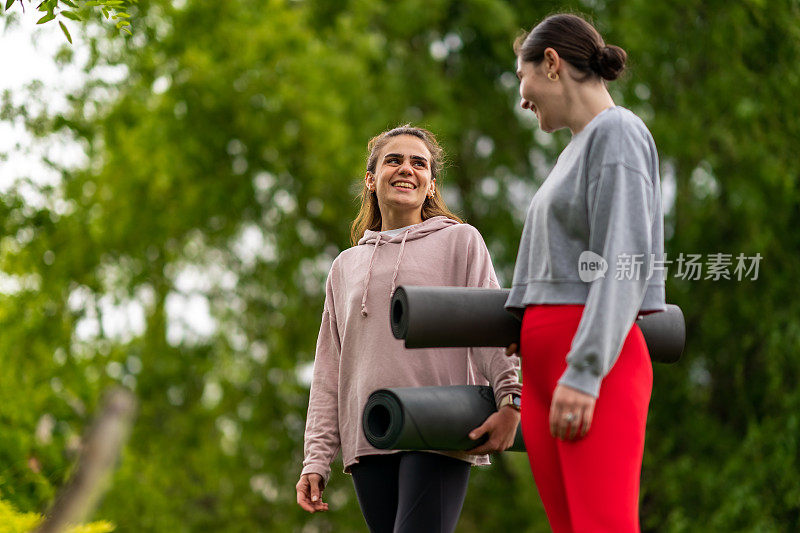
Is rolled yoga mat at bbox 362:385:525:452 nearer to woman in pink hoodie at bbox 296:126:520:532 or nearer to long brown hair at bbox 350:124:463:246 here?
woman in pink hoodie at bbox 296:126:520:532

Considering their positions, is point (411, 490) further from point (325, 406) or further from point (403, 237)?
point (403, 237)

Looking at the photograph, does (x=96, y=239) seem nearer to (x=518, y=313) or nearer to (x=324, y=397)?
(x=324, y=397)

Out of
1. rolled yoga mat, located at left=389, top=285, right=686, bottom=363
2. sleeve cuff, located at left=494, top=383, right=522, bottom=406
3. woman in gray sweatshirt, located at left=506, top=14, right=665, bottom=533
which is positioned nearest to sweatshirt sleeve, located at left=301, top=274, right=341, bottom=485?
sleeve cuff, located at left=494, top=383, right=522, bottom=406

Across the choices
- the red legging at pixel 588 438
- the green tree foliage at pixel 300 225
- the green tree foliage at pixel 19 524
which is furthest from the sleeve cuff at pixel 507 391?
the green tree foliage at pixel 300 225

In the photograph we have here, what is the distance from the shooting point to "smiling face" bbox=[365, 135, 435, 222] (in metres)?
2.76

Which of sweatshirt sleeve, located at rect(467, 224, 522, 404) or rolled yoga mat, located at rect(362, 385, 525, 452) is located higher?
sweatshirt sleeve, located at rect(467, 224, 522, 404)

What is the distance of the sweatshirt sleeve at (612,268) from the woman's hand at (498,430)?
0.51m

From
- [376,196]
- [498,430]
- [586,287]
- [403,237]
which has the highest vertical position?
[376,196]

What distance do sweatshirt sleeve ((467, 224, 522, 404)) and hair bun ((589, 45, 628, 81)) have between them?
58 centimetres

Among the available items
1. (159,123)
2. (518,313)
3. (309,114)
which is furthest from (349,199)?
(518,313)

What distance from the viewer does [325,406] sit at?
9.12ft

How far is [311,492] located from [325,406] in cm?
22

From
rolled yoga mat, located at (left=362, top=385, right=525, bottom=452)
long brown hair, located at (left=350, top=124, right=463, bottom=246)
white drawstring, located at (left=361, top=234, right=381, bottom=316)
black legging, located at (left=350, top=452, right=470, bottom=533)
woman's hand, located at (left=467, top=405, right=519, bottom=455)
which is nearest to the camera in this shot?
rolled yoga mat, located at (left=362, top=385, right=525, bottom=452)

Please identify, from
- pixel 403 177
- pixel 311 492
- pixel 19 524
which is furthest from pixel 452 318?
pixel 19 524
